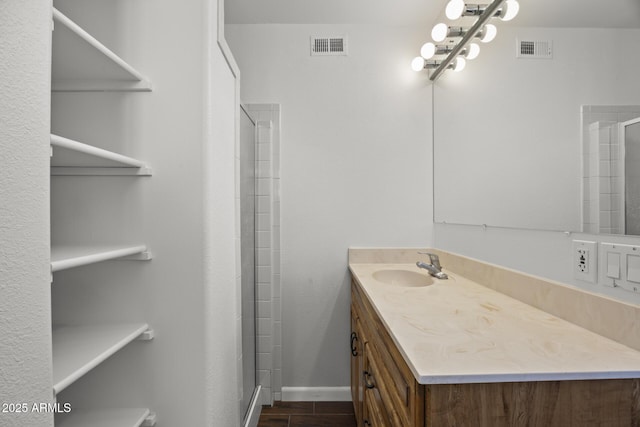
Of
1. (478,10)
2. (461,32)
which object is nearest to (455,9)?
(478,10)

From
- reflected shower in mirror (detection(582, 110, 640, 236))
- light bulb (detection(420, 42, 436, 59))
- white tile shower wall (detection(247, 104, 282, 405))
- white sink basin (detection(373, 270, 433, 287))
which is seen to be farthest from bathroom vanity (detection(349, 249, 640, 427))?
light bulb (detection(420, 42, 436, 59))

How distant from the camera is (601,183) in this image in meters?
1.05

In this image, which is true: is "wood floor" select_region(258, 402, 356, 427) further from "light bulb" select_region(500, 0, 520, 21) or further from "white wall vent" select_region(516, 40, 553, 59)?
"light bulb" select_region(500, 0, 520, 21)

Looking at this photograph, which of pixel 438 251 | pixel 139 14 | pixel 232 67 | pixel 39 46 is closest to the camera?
pixel 39 46

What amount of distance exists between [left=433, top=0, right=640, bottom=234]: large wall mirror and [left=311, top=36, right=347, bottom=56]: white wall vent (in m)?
0.82

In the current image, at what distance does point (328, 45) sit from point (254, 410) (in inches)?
97.9

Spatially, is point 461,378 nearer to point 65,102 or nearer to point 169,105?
point 169,105

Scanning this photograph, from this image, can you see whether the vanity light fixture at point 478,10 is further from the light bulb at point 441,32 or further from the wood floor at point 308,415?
the wood floor at point 308,415

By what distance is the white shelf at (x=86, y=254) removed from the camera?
2.49ft

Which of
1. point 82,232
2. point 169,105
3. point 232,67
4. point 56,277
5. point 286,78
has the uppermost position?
point 286,78

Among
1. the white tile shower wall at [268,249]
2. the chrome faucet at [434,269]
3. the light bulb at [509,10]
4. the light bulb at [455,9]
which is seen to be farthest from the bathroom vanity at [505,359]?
the light bulb at [455,9]

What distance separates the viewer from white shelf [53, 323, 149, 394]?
79 centimetres

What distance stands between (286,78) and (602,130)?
1.86 metres

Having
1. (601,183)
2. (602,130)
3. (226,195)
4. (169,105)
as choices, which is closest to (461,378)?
(601,183)
